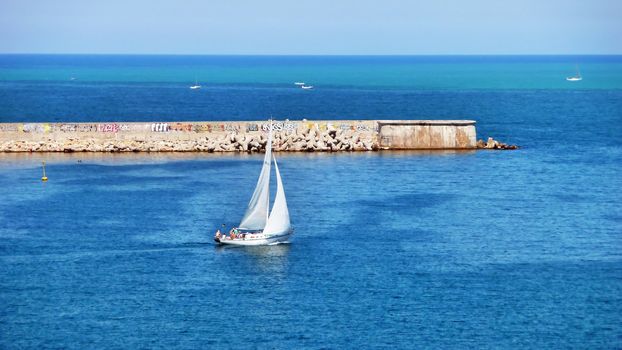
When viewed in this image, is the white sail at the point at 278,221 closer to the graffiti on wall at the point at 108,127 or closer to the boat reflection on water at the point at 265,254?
the boat reflection on water at the point at 265,254

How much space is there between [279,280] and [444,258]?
10700 mm

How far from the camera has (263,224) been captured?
72.2 m

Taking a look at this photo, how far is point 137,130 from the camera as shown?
110 m

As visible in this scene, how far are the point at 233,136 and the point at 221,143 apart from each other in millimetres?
1350

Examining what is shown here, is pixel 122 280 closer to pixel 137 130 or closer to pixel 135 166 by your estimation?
pixel 135 166

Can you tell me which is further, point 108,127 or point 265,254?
point 108,127

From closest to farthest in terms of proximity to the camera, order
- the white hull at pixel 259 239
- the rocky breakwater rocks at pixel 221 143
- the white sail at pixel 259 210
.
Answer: the white hull at pixel 259 239 < the white sail at pixel 259 210 < the rocky breakwater rocks at pixel 221 143

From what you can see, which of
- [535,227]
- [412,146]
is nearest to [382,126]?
[412,146]

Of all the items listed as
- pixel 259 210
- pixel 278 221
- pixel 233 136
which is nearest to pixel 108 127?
pixel 233 136

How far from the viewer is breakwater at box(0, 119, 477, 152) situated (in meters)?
109

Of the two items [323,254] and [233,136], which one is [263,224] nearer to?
[323,254]

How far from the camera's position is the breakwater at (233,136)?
10938 cm

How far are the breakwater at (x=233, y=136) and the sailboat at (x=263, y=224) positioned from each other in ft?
125

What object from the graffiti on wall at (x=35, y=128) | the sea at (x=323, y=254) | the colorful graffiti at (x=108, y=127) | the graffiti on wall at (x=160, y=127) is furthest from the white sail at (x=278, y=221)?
the graffiti on wall at (x=35, y=128)
